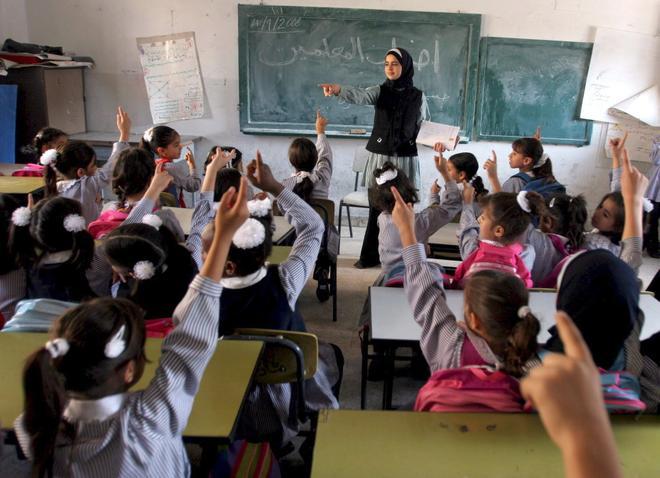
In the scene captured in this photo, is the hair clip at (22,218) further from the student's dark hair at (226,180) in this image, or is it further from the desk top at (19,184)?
the desk top at (19,184)

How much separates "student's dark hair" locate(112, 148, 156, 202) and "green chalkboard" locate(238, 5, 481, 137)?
2664 mm

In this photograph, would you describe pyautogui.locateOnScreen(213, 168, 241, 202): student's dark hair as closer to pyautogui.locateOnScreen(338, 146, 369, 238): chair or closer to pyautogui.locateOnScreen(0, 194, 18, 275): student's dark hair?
pyautogui.locateOnScreen(0, 194, 18, 275): student's dark hair

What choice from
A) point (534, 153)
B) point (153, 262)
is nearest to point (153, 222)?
point (153, 262)

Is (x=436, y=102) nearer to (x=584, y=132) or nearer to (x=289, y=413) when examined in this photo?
(x=584, y=132)

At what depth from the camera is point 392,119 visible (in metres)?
4.14

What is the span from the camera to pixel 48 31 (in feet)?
17.5

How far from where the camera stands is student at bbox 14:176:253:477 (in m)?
1.02

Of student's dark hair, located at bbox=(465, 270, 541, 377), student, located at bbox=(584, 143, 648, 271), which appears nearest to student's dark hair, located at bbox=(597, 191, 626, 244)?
student, located at bbox=(584, 143, 648, 271)

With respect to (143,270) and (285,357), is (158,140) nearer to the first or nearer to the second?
(143,270)

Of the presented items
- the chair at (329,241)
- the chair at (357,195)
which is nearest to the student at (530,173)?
the chair at (329,241)

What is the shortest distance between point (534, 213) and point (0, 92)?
443cm

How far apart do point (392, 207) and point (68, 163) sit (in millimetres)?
1731

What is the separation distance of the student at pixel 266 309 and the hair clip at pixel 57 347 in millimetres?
682

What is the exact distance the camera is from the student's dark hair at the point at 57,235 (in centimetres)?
189
